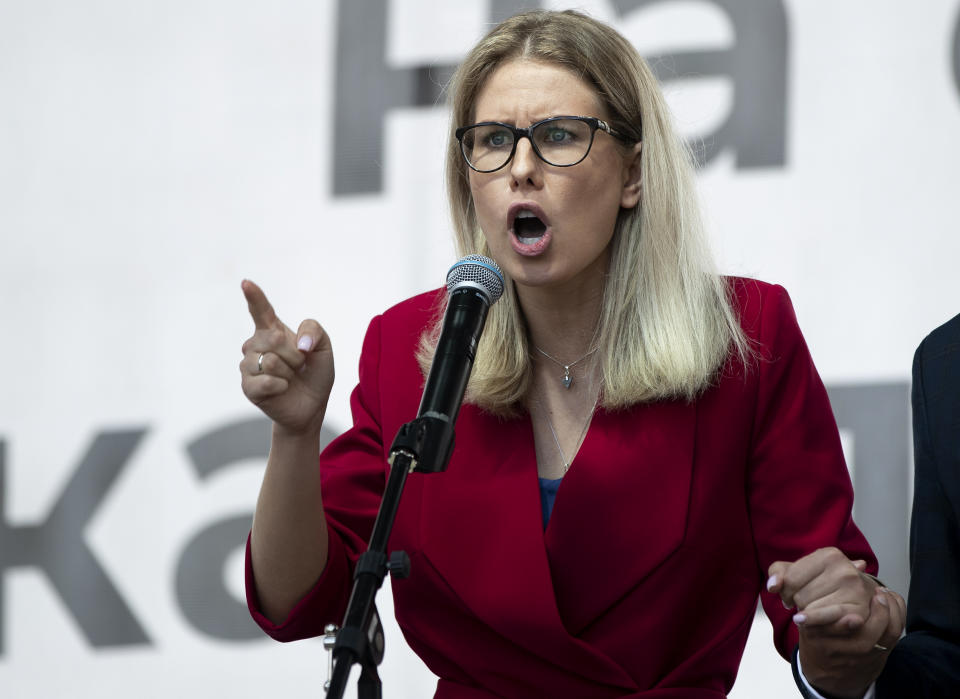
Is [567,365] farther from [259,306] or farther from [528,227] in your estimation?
[259,306]

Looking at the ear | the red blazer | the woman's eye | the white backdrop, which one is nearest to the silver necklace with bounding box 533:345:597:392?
the red blazer

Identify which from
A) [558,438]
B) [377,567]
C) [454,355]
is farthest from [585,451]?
[377,567]

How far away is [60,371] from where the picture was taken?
3141 mm

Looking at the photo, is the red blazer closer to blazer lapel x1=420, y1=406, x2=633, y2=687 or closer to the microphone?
blazer lapel x1=420, y1=406, x2=633, y2=687

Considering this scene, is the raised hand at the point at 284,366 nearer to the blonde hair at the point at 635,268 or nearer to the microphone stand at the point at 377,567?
the microphone stand at the point at 377,567

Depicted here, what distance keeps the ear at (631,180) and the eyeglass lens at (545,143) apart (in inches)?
5.2

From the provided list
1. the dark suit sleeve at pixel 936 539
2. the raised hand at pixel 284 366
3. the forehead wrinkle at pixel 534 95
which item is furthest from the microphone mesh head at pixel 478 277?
the dark suit sleeve at pixel 936 539

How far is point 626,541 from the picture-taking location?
6.17ft

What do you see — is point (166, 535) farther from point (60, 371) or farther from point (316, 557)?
point (316, 557)

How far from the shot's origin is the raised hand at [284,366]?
60.8 inches

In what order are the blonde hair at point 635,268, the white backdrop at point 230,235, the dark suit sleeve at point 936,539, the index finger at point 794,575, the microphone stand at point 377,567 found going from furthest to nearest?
1. the white backdrop at point 230,235
2. the blonde hair at point 635,268
3. the dark suit sleeve at point 936,539
4. the index finger at point 794,575
5. the microphone stand at point 377,567

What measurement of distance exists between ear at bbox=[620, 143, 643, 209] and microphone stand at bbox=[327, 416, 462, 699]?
2.70 feet

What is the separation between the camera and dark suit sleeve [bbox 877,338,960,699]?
164 cm

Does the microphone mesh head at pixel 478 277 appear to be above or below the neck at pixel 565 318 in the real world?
above
